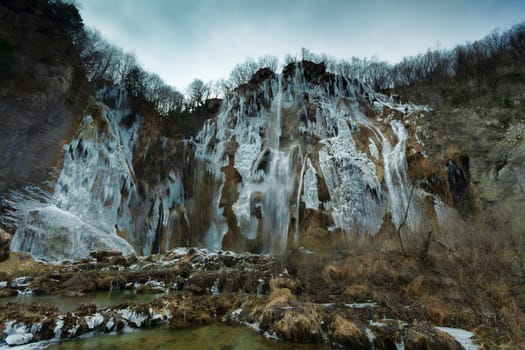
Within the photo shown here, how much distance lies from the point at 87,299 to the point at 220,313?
4224mm

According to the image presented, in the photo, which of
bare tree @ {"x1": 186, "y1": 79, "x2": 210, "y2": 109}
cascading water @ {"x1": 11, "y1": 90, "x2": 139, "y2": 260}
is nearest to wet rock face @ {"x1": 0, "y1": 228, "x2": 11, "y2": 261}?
cascading water @ {"x1": 11, "y1": 90, "x2": 139, "y2": 260}

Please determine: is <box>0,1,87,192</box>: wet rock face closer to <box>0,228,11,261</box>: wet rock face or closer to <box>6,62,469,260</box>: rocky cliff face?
<box>6,62,469,260</box>: rocky cliff face

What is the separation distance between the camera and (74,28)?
23375mm

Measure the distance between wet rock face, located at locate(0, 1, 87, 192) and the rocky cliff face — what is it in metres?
0.96

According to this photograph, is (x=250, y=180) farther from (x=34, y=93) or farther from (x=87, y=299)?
(x=87, y=299)

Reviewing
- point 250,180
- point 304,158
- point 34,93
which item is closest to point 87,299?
point 34,93

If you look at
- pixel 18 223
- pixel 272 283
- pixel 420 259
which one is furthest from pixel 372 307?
pixel 18 223

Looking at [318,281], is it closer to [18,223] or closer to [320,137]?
[18,223]

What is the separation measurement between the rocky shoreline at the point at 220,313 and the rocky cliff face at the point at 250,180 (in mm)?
5515

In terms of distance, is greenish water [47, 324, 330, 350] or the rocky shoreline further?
the rocky shoreline

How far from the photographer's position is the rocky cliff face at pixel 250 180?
674 inches

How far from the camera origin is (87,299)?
8.30m

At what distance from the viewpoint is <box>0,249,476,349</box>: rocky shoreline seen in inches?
205

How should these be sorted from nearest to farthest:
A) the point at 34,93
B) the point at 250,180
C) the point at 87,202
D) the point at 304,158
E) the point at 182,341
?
1. the point at 182,341
2. the point at 87,202
3. the point at 34,93
4. the point at 304,158
5. the point at 250,180
